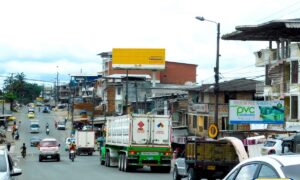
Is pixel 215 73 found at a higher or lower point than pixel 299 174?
higher

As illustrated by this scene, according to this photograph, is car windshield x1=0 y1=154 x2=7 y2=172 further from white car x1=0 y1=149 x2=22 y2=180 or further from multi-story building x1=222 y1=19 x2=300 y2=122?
multi-story building x1=222 y1=19 x2=300 y2=122

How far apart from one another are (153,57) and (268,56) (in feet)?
211

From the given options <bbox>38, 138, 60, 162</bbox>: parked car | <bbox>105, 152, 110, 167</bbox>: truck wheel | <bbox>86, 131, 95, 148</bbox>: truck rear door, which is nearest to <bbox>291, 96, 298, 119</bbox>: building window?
<bbox>105, 152, 110, 167</bbox>: truck wheel

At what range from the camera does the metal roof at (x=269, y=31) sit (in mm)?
47594

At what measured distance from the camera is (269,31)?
5138 cm

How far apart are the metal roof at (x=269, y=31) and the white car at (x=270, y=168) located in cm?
3896

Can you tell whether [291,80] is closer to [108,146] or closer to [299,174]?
[108,146]

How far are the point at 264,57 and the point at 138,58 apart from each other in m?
63.6

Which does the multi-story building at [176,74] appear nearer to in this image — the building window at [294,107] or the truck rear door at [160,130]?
the building window at [294,107]

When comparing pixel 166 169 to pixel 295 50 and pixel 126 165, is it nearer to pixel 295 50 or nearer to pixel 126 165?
pixel 126 165

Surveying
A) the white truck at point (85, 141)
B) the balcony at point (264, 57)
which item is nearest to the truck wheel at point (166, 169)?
the balcony at point (264, 57)

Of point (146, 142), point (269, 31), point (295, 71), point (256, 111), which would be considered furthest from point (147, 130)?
point (269, 31)

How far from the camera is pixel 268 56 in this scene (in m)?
54.2

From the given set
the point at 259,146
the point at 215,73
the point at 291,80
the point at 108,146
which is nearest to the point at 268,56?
the point at 291,80
